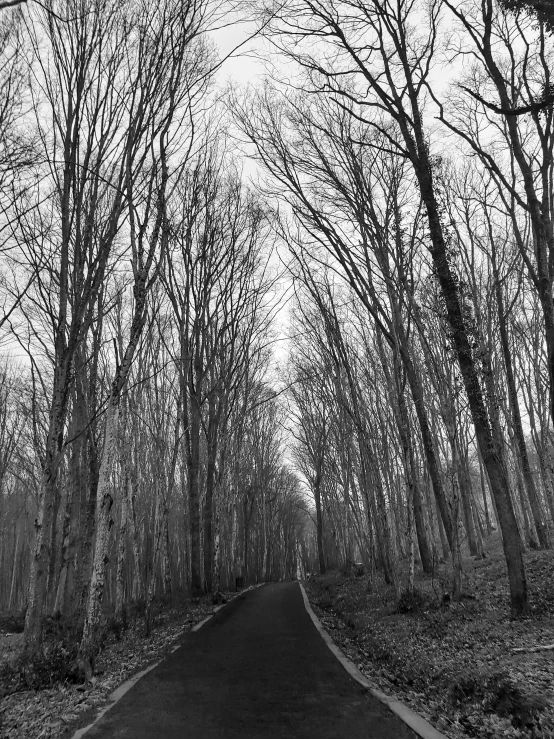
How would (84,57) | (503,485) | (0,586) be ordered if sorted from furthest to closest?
1. (0,586)
2. (503,485)
3. (84,57)

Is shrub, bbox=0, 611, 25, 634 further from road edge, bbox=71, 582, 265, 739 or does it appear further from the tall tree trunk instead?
the tall tree trunk

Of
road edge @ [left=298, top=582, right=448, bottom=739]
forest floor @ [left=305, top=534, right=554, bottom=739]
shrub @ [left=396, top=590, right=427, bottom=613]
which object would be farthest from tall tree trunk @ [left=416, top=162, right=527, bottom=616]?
road edge @ [left=298, top=582, right=448, bottom=739]

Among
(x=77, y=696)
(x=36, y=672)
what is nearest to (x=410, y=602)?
(x=77, y=696)

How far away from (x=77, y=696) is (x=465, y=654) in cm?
453

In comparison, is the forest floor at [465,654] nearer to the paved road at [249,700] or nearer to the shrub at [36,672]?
the paved road at [249,700]

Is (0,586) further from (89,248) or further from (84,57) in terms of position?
(84,57)

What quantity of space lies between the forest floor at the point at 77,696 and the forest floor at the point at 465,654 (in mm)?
3008

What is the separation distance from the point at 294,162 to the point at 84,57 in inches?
193

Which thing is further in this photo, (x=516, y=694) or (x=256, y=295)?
(x=256, y=295)

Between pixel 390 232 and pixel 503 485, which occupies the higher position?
pixel 390 232

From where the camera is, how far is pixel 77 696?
511 cm

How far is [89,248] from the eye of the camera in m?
8.34

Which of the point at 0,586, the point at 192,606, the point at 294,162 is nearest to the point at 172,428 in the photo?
the point at 192,606

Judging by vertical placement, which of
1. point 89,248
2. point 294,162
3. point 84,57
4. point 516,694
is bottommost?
point 516,694
